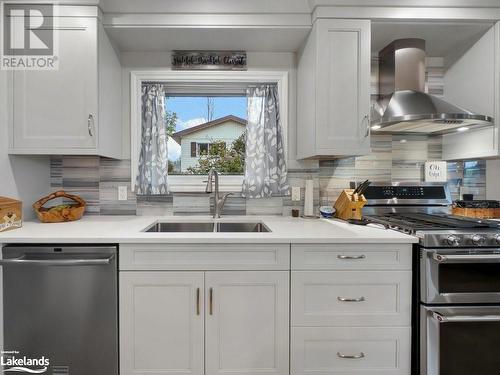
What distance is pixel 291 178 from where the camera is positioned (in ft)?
7.62

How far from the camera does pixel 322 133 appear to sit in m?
1.90

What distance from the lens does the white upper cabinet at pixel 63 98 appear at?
6.00 ft

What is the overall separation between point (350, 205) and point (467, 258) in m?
0.70

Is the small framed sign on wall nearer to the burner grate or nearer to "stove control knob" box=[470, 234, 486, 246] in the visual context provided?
the burner grate

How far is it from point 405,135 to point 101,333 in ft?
7.71

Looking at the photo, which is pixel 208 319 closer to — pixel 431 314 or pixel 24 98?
pixel 431 314

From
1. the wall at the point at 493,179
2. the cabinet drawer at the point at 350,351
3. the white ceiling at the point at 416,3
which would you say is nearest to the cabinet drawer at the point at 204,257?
the cabinet drawer at the point at 350,351

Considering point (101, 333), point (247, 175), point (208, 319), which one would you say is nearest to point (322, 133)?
point (247, 175)

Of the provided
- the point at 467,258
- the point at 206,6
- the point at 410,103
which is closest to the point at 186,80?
the point at 206,6

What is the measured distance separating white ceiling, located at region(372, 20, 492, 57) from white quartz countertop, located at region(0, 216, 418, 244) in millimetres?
1280

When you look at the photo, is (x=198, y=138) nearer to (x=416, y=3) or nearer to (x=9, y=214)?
(x=9, y=214)

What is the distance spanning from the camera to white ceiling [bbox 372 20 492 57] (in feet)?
6.35

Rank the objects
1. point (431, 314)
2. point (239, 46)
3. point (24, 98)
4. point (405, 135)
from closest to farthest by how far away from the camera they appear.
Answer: point (431, 314)
point (24, 98)
point (239, 46)
point (405, 135)

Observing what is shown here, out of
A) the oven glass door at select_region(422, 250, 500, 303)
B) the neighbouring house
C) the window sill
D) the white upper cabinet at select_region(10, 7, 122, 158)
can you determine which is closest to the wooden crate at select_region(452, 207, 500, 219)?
the oven glass door at select_region(422, 250, 500, 303)
